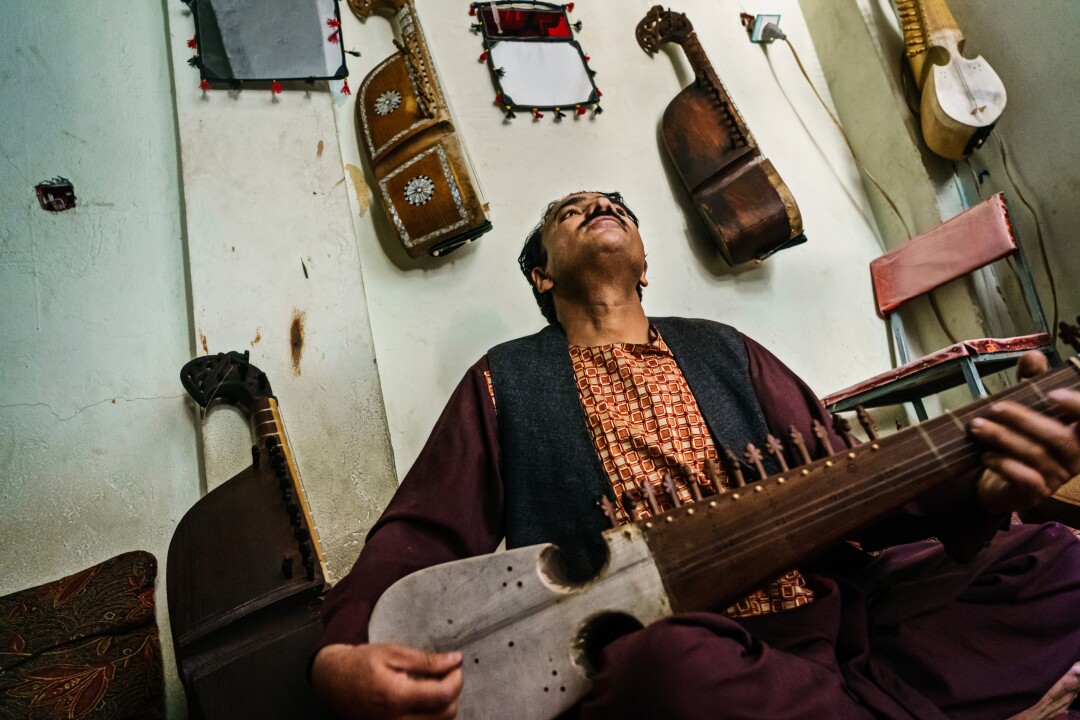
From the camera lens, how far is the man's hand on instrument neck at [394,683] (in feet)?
2.63

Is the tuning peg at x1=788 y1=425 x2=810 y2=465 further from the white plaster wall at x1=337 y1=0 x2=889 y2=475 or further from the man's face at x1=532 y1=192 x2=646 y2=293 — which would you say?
the white plaster wall at x1=337 y1=0 x2=889 y2=475

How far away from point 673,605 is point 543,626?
0.19 meters

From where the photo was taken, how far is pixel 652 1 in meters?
3.07

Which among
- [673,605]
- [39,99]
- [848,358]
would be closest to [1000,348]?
[848,358]

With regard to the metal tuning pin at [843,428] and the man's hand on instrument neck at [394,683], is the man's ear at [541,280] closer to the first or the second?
the metal tuning pin at [843,428]

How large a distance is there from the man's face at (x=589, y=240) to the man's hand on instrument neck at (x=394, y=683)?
3.34 ft

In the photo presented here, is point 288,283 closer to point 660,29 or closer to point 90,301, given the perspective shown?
point 90,301

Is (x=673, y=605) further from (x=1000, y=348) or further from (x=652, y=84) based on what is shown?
→ (x=652, y=84)

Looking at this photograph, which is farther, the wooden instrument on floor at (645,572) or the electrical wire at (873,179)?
the electrical wire at (873,179)

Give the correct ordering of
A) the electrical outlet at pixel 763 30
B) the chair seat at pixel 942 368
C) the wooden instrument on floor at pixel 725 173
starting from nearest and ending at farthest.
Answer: the chair seat at pixel 942 368
the wooden instrument on floor at pixel 725 173
the electrical outlet at pixel 763 30

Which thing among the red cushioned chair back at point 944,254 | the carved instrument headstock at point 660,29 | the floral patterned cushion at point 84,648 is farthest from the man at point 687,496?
the carved instrument headstock at point 660,29

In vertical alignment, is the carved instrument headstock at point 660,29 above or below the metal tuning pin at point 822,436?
above

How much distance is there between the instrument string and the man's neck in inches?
26.1

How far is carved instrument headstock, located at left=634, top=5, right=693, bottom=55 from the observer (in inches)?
112
